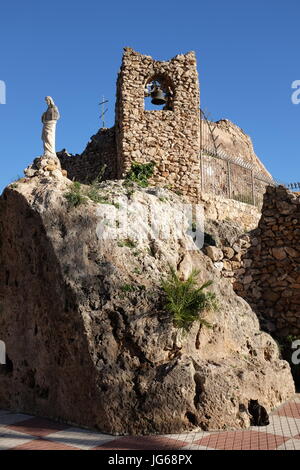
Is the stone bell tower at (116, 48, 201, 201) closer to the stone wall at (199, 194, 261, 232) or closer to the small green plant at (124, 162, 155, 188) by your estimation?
the small green plant at (124, 162, 155, 188)

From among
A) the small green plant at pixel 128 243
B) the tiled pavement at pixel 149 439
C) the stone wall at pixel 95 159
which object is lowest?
the tiled pavement at pixel 149 439

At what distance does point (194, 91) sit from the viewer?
15.3 meters

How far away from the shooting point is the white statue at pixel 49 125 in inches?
392

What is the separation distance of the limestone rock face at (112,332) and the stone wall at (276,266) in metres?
1.80

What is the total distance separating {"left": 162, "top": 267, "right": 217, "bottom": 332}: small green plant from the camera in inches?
265

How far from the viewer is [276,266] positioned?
10125 mm

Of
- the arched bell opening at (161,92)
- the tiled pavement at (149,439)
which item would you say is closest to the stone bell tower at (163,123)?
the arched bell opening at (161,92)

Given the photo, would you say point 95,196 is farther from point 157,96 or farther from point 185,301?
point 157,96

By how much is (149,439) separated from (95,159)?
41.4 feet

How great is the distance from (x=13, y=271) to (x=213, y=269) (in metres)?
3.66

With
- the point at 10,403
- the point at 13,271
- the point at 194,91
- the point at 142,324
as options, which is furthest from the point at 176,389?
the point at 194,91

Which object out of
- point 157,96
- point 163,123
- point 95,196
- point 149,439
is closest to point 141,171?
point 163,123

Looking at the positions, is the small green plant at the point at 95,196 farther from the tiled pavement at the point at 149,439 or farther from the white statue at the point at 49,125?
the tiled pavement at the point at 149,439

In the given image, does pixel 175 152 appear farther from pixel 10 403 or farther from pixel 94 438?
pixel 94 438
